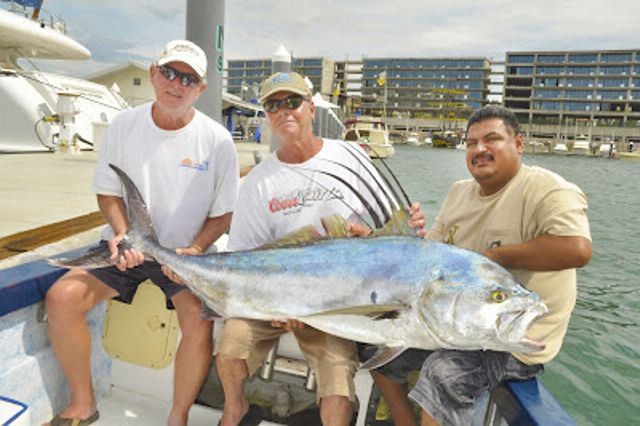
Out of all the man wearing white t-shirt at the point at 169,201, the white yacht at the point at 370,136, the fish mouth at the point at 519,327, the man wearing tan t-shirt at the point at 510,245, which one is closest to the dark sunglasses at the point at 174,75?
the man wearing white t-shirt at the point at 169,201

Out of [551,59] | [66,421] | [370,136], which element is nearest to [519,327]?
[66,421]

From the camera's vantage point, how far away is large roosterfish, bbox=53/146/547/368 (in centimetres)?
168

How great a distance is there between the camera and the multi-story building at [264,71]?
11844cm

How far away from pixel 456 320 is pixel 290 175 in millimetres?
1254

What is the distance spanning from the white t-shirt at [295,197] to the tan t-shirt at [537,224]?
0.54m

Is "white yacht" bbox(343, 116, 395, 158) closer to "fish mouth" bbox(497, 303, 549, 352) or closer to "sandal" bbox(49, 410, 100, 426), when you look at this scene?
"sandal" bbox(49, 410, 100, 426)

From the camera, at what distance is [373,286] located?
186 centimetres

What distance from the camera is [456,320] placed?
5.53ft

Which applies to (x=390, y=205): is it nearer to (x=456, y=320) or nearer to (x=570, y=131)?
(x=456, y=320)

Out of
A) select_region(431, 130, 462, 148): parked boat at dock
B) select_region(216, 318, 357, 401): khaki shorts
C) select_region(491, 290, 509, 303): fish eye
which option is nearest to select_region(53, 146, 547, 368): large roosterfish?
select_region(491, 290, 509, 303): fish eye

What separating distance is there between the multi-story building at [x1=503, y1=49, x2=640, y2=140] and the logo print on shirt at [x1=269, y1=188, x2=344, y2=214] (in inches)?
3928

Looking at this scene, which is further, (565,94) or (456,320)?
(565,94)

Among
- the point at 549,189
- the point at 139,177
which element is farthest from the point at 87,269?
the point at 549,189

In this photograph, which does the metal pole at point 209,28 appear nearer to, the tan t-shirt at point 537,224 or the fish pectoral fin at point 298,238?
the fish pectoral fin at point 298,238
